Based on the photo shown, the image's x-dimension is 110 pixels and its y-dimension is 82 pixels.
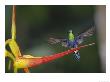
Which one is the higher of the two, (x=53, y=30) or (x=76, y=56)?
(x=53, y=30)

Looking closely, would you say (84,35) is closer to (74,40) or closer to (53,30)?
(74,40)

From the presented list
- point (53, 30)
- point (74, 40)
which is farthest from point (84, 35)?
point (53, 30)

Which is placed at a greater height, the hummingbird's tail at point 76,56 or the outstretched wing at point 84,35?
the outstretched wing at point 84,35

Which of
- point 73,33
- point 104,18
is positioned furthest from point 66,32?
point 104,18

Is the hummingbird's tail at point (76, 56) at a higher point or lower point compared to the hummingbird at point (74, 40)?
lower
